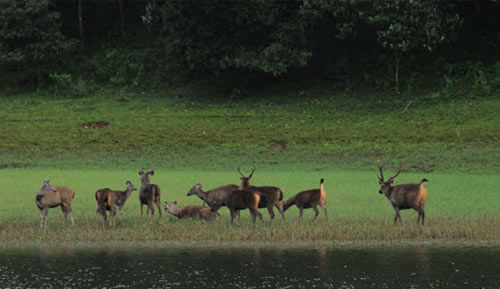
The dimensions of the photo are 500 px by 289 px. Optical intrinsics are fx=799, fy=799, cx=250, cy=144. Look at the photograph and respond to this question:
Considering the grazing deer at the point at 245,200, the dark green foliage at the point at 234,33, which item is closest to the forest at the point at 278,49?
the dark green foliage at the point at 234,33

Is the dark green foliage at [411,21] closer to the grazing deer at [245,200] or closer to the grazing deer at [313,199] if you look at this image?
the grazing deer at [313,199]

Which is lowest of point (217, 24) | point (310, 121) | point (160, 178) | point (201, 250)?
point (201, 250)

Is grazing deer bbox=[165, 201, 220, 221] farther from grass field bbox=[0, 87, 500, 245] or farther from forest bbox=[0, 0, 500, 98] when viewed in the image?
forest bbox=[0, 0, 500, 98]

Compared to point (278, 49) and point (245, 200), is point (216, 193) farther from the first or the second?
point (278, 49)

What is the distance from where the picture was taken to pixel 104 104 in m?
51.2

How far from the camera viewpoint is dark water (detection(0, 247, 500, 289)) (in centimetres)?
1576

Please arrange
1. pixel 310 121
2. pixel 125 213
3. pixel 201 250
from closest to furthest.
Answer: pixel 201 250 → pixel 125 213 → pixel 310 121

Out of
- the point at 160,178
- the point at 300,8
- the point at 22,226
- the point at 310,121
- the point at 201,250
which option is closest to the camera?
the point at 201,250

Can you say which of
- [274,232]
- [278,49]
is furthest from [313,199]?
[278,49]

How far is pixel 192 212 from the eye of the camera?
2308cm

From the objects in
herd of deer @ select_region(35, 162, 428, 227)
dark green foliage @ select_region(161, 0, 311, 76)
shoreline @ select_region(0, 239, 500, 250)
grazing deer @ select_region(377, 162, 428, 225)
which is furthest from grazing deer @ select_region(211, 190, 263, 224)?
dark green foliage @ select_region(161, 0, 311, 76)

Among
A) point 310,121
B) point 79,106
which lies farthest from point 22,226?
point 79,106

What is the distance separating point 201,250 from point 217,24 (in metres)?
33.0

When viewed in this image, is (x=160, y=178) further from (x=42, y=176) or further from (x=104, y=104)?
(x=104, y=104)
